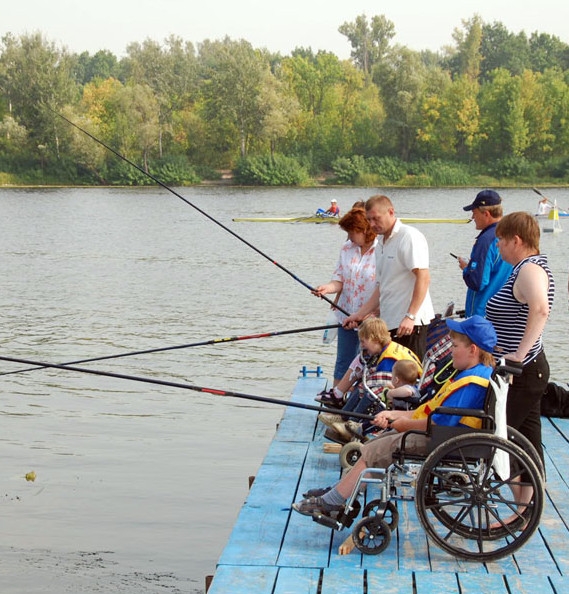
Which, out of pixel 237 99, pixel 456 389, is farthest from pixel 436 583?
pixel 237 99

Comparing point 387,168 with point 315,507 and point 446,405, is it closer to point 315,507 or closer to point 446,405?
point 315,507

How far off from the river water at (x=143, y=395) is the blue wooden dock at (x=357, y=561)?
4.64 ft

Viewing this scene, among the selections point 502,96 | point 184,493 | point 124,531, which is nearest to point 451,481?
point 124,531

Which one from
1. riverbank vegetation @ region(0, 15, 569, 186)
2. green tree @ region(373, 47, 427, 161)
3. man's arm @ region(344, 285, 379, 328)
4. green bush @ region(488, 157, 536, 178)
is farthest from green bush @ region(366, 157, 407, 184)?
man's arm @ region(344, 285, 379, 328)

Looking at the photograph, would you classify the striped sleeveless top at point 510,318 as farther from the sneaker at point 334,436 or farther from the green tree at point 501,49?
the green tree at point 501,49

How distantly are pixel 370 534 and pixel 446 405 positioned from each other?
0.65 m

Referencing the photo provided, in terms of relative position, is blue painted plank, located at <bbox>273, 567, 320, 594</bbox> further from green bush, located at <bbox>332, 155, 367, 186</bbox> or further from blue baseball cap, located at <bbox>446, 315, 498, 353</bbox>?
green bush, located at <bbox>332, 155, 367, 186</bbox>

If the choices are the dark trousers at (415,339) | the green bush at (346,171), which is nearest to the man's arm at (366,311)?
the dark trousers at (415,339)

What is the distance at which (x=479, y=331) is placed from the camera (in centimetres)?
466

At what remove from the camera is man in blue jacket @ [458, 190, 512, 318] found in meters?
6.19

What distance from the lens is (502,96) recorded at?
273 ft

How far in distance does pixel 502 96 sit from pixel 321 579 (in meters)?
81.9

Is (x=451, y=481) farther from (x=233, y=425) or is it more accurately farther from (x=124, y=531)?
(x=233, y=425)

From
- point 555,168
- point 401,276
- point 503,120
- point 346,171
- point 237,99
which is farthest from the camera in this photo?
point 503,120
